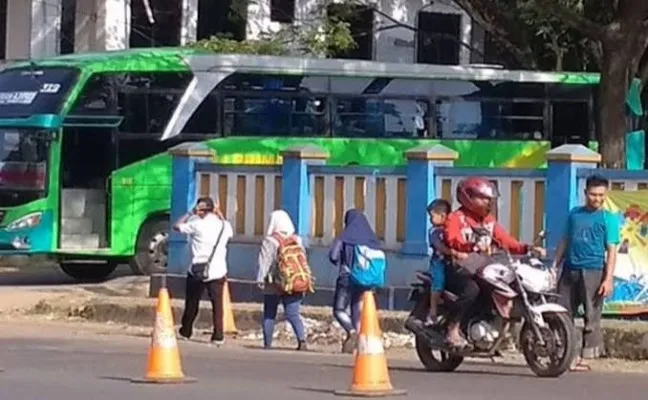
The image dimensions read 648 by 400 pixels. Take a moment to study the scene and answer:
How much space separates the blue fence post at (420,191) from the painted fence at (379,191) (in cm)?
1

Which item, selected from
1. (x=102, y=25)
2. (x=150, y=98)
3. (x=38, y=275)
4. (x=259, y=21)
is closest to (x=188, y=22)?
(x=259, y=21)

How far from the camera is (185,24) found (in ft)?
123

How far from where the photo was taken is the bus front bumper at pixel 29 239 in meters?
26.3

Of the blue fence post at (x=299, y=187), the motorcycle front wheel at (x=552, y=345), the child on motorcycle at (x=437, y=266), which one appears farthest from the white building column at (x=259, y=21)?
the motorcycle front wheel at (x=552, y=345)

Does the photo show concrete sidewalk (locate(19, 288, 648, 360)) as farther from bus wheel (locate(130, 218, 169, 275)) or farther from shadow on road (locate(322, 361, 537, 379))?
bus wheel (locate(130, 218, 169, 275))

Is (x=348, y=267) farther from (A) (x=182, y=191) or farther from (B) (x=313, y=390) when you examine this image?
(A) (x=182, y=191)

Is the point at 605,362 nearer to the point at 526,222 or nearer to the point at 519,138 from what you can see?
the point at 526,222

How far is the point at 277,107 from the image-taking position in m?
28.1

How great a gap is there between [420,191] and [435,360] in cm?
541

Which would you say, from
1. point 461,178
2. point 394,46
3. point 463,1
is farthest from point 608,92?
point 394,46

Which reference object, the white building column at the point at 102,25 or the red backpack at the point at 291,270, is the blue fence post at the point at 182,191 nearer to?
the red backpack at the point at 291,270

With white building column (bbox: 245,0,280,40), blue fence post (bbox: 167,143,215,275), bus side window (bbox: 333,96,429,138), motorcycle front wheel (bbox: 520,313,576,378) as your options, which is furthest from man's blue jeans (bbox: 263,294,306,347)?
white building column (bbox: 245,0,280,40)

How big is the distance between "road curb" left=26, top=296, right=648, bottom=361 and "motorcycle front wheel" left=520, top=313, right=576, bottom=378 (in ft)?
10.3

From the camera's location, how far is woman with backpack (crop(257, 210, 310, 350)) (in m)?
17.9
